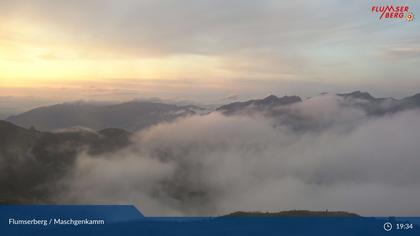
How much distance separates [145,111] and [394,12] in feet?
7.21

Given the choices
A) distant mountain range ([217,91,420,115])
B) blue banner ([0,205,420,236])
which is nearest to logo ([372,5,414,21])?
distant mountain range ([217,91,420,115])

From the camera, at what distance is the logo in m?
3.43

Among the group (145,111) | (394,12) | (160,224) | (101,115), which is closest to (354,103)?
(394,12)

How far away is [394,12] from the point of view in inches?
135

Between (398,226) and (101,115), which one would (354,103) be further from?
(101,115)

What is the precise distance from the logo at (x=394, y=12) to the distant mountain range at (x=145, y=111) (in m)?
0.65

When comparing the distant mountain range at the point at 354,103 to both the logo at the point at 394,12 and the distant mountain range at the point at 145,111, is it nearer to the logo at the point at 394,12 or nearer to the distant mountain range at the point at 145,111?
the distant mountain range at the point at 145,111

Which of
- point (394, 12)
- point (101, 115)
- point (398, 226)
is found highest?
point (394, 12)

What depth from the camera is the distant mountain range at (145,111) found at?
11.3 feet

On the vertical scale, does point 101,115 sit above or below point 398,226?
above

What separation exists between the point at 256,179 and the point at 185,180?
1.97 feet

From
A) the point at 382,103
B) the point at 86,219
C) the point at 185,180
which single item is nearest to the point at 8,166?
the point at 86,219

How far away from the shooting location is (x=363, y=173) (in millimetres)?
3598

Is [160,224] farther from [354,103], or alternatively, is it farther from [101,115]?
[354,103]
